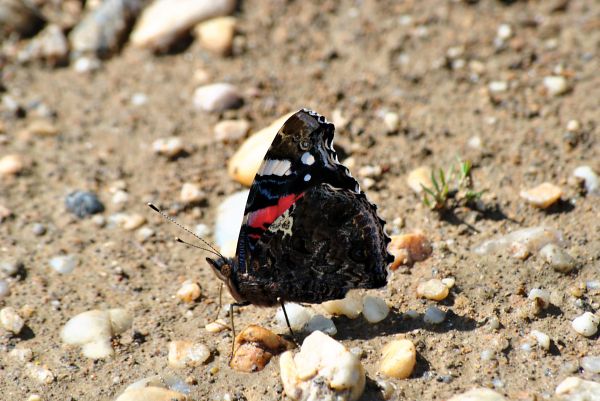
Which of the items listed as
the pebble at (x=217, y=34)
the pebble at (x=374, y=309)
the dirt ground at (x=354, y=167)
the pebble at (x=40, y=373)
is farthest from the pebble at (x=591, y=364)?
the pebble at (x=217, y=34)

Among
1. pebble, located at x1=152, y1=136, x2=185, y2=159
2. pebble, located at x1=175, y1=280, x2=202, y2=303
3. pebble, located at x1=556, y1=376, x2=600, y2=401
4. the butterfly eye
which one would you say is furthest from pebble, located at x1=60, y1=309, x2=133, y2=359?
pebble, located at x1=556, y1=376, x2=600, y2=401

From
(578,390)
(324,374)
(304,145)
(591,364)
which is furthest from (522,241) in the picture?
(324,374)

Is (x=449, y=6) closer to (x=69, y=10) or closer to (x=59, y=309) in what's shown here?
(x=69, y=10)

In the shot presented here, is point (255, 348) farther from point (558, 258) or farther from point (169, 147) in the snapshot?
point (169, 147)

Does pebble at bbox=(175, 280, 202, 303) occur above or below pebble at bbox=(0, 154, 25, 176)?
below

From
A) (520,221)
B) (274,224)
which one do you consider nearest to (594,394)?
(520,221)

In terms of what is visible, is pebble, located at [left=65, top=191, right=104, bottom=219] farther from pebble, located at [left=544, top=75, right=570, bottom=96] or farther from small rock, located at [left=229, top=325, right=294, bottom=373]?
pebble, located at [left=544, top=75, right=570, bottom=96]
